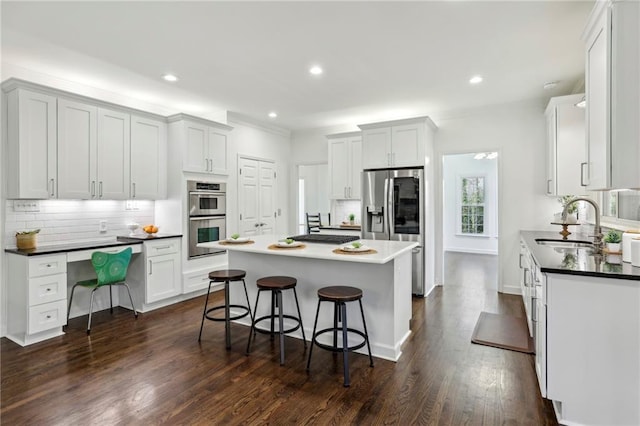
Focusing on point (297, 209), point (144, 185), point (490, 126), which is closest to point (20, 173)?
point (144, 185)

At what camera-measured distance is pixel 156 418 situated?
213 centimetres

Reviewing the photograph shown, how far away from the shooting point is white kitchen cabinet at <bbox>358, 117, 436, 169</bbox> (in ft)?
16.2

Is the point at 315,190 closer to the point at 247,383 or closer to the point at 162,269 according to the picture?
the point at 162,269

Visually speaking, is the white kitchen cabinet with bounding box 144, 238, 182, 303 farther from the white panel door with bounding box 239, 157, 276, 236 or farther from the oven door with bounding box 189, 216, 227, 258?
the white panel door with bounding box 239, 157, 276, 236

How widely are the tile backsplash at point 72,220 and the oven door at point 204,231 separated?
2.40ft

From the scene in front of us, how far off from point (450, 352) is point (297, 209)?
432 cm

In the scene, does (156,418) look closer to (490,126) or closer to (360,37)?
(360,37)

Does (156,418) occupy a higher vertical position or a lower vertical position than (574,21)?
lower

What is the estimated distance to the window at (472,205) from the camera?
8711 mm

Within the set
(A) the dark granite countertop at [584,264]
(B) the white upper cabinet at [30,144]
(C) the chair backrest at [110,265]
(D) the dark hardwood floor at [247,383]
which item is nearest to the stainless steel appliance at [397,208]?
(D) the dark hardwood floor at [247,383]

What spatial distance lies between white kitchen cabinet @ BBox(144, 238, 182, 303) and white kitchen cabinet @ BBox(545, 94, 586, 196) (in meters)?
4.86

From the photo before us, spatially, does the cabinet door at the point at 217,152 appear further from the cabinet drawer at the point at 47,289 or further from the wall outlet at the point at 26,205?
the cabinet drawer at the point at 47,289

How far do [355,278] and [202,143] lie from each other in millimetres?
3189

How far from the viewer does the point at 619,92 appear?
76.1 inches
